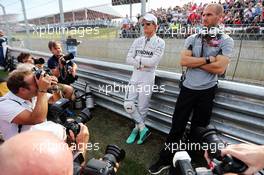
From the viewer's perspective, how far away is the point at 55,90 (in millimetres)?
3643

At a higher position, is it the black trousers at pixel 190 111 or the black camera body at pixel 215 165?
→ the black camera body at pixel 215 165

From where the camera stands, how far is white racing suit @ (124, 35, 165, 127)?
152 inches

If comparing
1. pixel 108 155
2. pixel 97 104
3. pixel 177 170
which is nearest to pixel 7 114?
pixel 108 155

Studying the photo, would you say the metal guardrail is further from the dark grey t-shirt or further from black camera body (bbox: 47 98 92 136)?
black camera body (bbox: 47 98 92 136)

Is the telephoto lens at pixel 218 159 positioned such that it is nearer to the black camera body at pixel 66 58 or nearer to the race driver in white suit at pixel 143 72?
the race driver in white suit at pixel 143 72

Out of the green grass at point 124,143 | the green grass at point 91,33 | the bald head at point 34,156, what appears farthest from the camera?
the green grass at point 91,33

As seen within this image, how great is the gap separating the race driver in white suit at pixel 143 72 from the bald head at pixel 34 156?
2987 millimetres

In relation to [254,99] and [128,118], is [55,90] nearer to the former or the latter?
[128,118]

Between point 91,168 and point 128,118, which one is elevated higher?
point 91,168

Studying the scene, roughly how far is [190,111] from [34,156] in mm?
2667

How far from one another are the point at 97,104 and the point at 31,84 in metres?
2.83

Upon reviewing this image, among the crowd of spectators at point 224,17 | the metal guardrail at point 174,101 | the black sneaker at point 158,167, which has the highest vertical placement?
the crowd of spectators at point 224,17

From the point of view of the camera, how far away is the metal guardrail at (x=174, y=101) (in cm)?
298

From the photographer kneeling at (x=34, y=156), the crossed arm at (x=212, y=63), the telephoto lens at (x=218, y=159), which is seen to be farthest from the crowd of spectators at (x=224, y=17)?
the photographer kneeling at (x=34, y=156)
